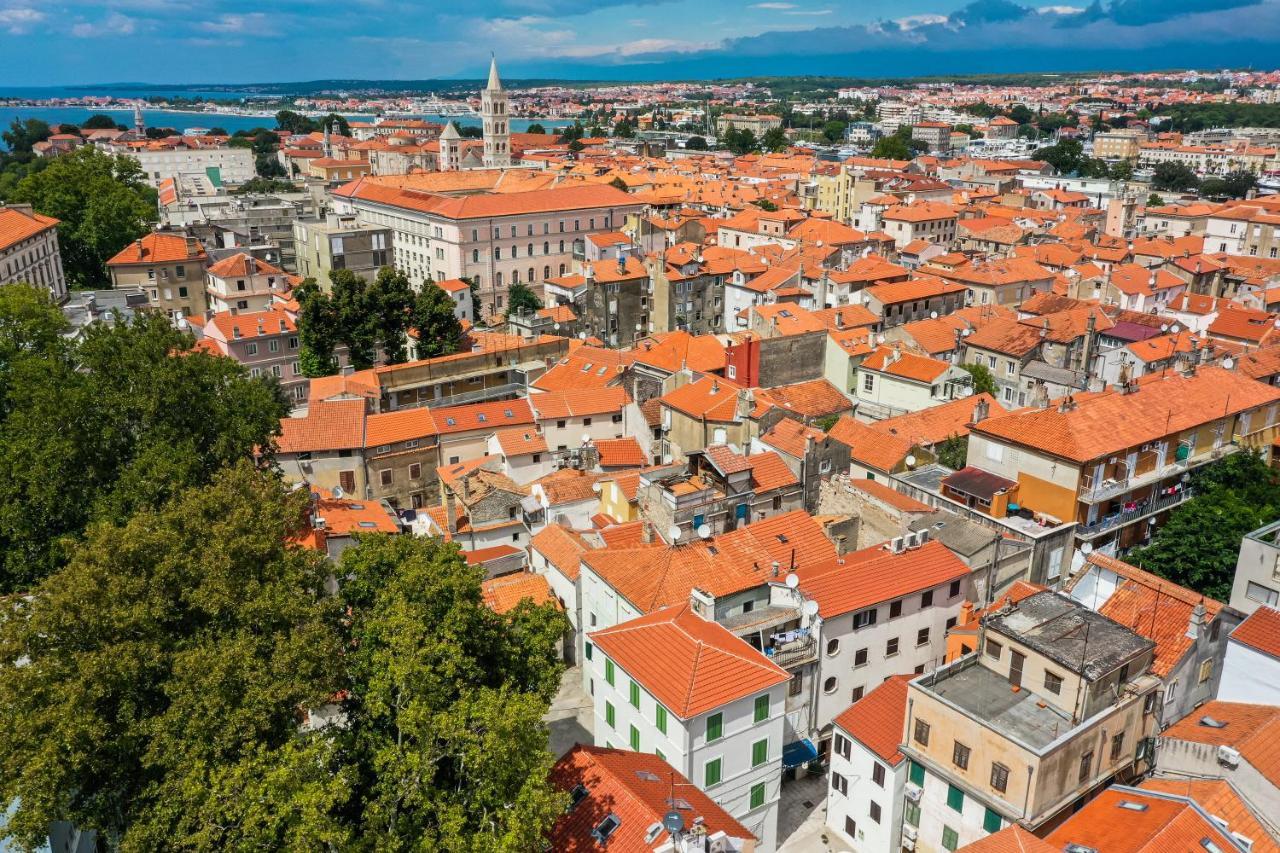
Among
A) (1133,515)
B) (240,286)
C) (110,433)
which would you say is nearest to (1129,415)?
(1133,515)

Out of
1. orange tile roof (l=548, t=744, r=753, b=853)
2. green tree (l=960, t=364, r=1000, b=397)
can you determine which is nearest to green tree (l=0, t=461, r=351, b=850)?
orange tile roof (l=548, t=744, r=753, b=853)

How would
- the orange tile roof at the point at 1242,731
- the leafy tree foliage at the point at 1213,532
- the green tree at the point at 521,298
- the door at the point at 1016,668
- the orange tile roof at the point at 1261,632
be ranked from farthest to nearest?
the green tree at the point at 521,298, the leafy tree foliage at the point at 1213,532, the orange tile roof at the point at 1261,632, the door at the point at 1016,668, the orange tile roof at the point at 1242,731

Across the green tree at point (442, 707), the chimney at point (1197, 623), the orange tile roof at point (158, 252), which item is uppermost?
the orange tile roof at point (158, 252)

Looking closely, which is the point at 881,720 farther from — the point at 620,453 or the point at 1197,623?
the point at 620,453

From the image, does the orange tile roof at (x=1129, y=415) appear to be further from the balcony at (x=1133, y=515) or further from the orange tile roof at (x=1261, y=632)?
the orange tile roof at (x=1261, y=632)

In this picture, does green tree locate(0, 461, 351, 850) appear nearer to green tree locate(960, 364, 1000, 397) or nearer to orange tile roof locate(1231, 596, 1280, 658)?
orange tile roof locate(1231, 596, 1280, 658)

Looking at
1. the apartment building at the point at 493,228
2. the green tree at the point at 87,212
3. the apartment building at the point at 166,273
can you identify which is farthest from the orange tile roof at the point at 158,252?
the apartment building at the point at 493,228
